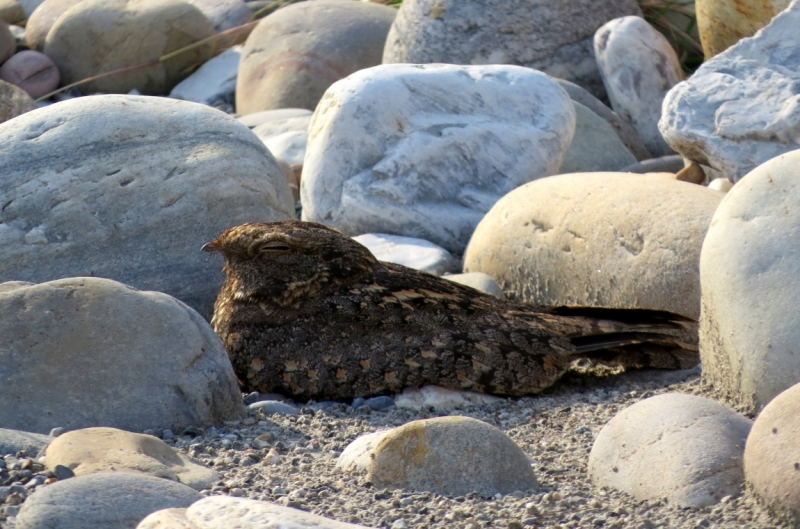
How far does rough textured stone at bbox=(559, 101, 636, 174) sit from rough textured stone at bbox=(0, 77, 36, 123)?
4420mm

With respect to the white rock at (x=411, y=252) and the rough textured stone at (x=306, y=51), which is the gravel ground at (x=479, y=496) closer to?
the white rock at (x=411, y=252)

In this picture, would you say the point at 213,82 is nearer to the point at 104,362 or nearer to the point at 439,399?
the point at 439,399

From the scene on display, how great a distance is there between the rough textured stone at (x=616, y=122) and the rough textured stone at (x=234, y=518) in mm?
6206

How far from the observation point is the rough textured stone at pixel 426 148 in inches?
248

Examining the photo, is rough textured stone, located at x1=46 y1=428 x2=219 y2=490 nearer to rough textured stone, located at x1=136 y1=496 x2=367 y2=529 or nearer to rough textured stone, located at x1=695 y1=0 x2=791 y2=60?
rough textured stone, located at x1=136 y1=496 x2=367 y2=529

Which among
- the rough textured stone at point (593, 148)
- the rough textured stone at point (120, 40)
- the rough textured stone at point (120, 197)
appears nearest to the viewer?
the rough textured stone at point (120, 197)

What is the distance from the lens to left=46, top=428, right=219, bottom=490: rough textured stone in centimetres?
289

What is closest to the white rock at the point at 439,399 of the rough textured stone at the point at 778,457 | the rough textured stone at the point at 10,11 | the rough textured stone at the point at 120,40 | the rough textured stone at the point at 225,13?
the rough textured stone at the point at 778,457

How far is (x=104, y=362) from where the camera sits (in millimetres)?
3660

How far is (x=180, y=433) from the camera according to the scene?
363 centimetres

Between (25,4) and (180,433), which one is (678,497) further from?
(25,4)

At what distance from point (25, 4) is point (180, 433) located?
36.1 ft

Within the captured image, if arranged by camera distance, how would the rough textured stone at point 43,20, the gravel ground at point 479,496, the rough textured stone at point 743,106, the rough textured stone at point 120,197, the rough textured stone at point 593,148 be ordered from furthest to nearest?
the rough textured stone at point 43,20 < the rough textured stone at point 593,148 < the rough textured stone at point 743,106 < the rough textured stone at point 120,197 < the gravel ground at point 479,496

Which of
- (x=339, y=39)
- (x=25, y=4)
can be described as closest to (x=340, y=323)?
(x=339, y=39)
